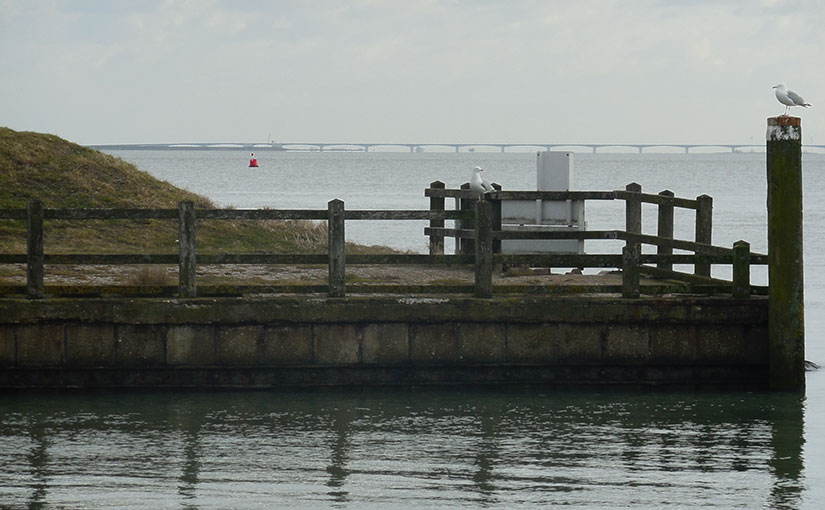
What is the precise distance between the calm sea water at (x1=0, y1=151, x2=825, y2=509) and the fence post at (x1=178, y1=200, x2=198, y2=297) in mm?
1242

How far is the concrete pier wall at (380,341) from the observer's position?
14.6m

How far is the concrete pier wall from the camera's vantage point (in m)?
14.6

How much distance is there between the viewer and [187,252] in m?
14.7

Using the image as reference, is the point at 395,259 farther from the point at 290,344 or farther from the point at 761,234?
the point at 761,234

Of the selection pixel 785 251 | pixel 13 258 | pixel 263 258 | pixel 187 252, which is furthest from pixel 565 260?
pixel 13 258

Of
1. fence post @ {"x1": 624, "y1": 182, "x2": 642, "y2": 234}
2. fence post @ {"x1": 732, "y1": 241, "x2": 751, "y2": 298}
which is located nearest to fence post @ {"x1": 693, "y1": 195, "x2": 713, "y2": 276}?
fence post @ {"x1": 624, "y1": 182, "x2": 642, "y2": 234}

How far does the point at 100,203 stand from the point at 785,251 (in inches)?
627

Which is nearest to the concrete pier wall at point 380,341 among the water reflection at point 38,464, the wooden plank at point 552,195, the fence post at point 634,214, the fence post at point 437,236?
the water reflection at point 38,464

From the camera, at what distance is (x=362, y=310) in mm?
14648

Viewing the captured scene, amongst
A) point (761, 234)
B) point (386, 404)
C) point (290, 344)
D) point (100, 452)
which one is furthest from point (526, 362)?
point (761, 234)

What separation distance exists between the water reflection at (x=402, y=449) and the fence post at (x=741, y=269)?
121 centimetres

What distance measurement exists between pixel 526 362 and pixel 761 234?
42858mm

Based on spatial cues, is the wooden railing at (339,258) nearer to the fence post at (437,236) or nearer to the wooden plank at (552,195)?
the wooden plank at (552,195)

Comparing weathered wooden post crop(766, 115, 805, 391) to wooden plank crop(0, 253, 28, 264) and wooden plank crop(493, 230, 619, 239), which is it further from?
wooden plank crop(0, 253, 28, 264)
